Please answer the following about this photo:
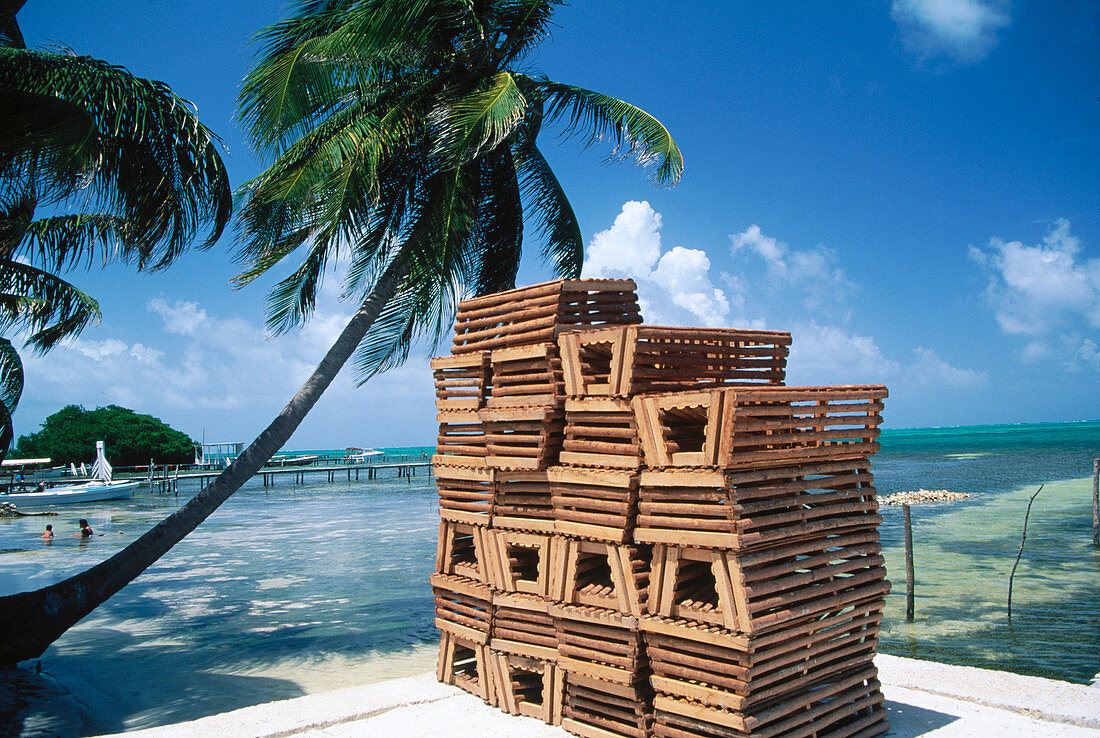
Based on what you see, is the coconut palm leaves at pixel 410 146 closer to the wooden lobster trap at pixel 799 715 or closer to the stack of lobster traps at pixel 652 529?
the stack of lobster traps at pixel 652 529

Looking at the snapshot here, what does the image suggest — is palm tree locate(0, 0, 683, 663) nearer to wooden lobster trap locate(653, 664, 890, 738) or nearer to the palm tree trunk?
the palm tree trunk

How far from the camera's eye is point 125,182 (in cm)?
898

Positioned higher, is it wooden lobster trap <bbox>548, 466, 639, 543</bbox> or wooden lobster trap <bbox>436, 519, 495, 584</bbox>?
wooden lobster trap <bbox>548, 466, 639, 543</bbox>

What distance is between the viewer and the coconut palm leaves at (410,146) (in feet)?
Result: 35.4

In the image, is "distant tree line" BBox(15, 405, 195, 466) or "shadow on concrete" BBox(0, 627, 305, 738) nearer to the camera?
"shadow on concrete" BBox(0, 627, 305, 738)

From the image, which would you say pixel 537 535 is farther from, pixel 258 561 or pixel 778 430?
pixel 258 561

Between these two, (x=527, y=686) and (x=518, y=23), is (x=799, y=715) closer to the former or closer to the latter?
(x=527, y=686)

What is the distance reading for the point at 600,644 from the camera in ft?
21.9

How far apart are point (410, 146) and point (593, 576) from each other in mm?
7559

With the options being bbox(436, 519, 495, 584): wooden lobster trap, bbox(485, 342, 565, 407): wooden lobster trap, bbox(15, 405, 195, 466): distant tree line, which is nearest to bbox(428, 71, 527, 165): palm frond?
bbox(485, 342, 565, 407): wooden lobster trap

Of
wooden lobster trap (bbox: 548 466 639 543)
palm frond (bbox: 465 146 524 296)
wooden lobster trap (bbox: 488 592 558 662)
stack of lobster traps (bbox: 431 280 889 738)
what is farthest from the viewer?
palm frond (bbox: 465 146 524 296)

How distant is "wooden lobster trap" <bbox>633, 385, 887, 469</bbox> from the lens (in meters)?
5.75

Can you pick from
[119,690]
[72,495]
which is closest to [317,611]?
[119,690]

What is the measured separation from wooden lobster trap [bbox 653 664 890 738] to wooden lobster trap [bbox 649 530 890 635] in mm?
611
